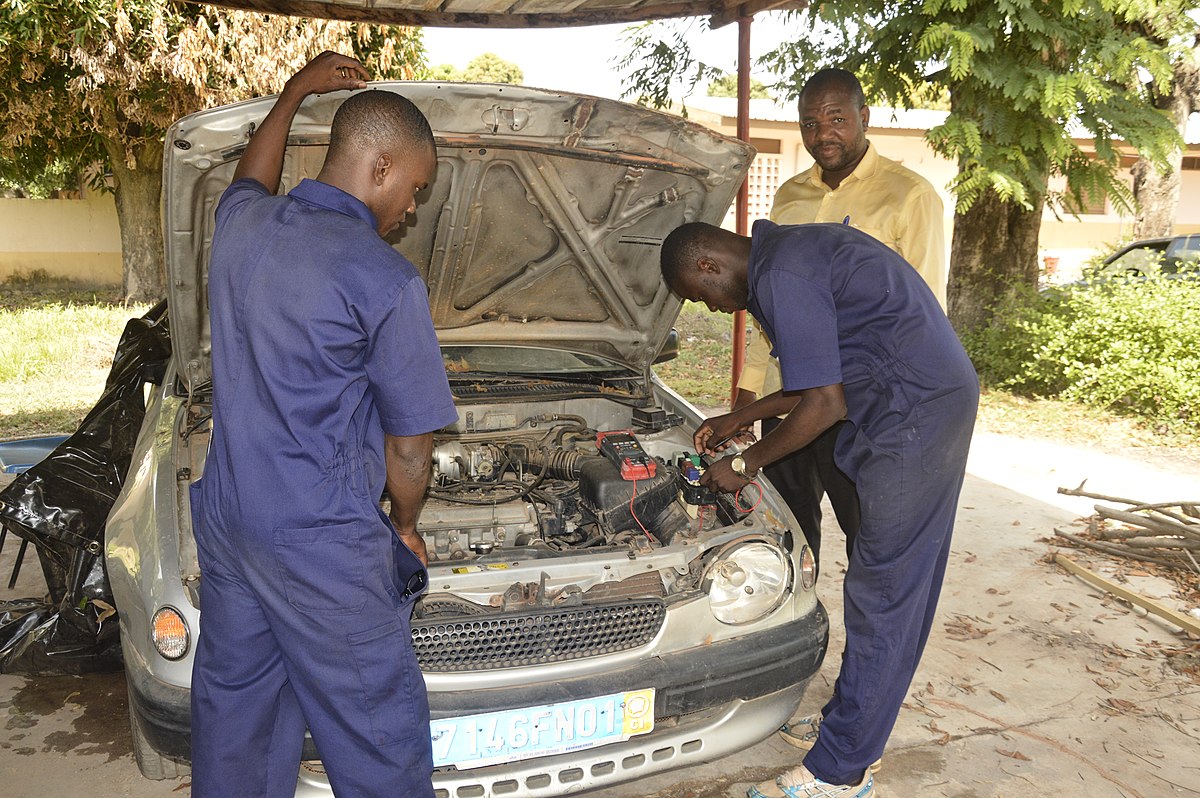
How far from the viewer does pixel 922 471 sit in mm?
2449

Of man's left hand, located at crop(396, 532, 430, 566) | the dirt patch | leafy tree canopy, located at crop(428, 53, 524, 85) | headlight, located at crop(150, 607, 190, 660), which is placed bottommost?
the dirt patch

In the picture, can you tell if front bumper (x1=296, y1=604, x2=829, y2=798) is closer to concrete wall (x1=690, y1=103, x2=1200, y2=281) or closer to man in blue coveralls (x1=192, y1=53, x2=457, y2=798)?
man in blue coveralls (x1=192, y1=53, x2=457, y2=798)

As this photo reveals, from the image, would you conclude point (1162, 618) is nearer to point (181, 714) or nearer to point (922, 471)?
point (922, 471)

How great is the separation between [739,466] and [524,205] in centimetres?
121

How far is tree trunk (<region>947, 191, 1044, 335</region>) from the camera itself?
344 inches

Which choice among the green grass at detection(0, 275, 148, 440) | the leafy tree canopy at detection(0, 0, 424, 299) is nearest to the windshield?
the green grass at detection(0, 275, 148, 440)

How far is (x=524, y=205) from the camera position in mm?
3141

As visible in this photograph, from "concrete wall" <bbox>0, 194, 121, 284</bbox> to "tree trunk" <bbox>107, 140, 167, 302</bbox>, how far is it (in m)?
4.03

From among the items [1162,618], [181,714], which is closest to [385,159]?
[181,714]

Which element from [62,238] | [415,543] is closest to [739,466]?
[415,543]

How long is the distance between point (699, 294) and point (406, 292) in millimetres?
1082

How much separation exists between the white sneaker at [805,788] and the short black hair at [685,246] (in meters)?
1.55

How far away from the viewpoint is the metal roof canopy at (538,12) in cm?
453

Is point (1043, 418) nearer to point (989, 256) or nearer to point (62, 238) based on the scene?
point (989, 256)
